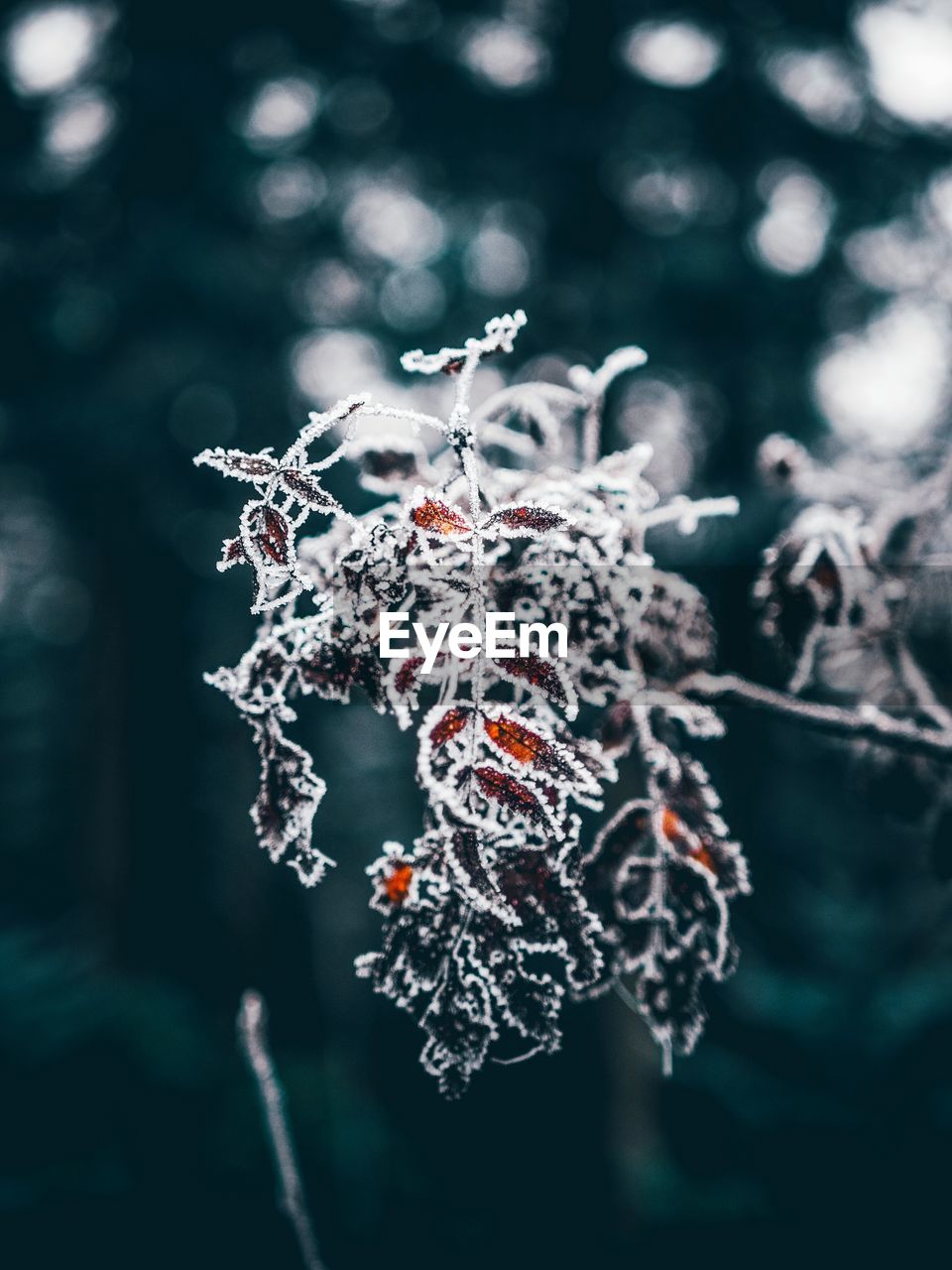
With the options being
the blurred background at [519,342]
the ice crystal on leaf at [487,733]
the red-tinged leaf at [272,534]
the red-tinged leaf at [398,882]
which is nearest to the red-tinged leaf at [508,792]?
the ice crystal on leaf at [487,733]

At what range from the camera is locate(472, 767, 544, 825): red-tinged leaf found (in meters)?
0.72

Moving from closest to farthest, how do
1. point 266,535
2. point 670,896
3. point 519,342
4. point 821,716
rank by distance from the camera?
point 266,535
point 670,896
point 821,716
point 519,342

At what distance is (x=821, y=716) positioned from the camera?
1.03 meters

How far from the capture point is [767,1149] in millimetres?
4539

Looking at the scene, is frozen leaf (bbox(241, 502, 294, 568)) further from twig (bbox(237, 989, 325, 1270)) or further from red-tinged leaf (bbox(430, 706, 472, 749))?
twig (bbox(237, 989, 325, 1270))

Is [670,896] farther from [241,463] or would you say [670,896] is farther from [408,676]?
[241,463]

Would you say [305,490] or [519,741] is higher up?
[305,490]

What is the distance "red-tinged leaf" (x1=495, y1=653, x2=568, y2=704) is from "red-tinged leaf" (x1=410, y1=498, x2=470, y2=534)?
13 cm

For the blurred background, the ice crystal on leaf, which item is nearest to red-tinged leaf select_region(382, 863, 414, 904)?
the ice crystal on leaf

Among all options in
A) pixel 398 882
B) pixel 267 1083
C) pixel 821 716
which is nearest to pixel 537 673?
pixel 398 882

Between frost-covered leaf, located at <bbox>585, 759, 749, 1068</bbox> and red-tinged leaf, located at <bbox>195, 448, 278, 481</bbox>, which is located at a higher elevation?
red-tinged leaf, located at <bbox>195, 448, 278, 481</bbox>

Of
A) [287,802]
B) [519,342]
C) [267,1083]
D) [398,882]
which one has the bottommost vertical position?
[267,1083]

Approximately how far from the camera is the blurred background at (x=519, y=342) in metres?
4.44

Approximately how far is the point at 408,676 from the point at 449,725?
6cm
